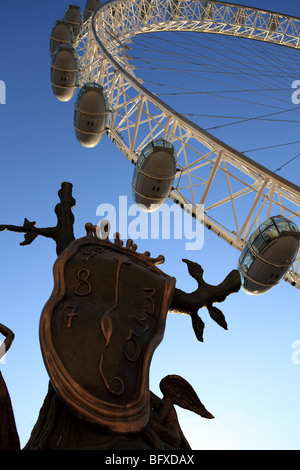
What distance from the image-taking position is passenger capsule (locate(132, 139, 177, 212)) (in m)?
8.22

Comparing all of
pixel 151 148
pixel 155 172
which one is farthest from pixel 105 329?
pixel 151 148

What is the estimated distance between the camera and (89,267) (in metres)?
3.24

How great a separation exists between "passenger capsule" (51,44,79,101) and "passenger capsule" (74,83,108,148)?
2236mm

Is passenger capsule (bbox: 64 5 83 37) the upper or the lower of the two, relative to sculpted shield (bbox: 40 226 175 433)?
upper

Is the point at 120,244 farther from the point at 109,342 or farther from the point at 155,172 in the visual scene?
the point at 155,172

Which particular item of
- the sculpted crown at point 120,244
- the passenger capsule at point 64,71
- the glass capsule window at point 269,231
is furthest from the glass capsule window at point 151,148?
the passenger capsule at point 64,71

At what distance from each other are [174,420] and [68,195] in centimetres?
207

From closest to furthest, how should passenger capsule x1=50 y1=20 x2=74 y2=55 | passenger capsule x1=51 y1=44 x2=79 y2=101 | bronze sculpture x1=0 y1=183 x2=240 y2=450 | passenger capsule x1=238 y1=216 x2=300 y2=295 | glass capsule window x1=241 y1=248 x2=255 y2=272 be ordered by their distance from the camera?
bronze sculpture x1=0 y1=183 x2=240 y2=450, passenger capsule x1=238 y1=216 x2=300 y2=295, glass capsule window x1=241 y1=248 x2=255 y2=272, passenger capsule x1=51 y1=44 x2=79 y2=101, passenger capsule x1=50 y1=20 x2=74 y2=55

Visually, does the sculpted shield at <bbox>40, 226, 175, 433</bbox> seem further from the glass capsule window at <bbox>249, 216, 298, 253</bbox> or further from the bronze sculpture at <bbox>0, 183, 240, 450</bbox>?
the glass capsule window at <bbox>249, 216, 298, 253</bbox>

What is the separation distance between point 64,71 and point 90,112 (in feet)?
9.23

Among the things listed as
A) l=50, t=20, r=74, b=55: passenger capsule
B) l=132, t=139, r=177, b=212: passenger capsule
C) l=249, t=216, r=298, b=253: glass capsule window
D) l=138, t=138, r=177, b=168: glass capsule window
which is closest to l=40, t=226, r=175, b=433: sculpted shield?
l=249, t=216, r=298, b=253: glass capsule window

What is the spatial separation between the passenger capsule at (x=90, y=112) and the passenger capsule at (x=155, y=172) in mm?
2258

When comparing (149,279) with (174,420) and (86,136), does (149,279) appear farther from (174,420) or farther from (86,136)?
(86,136)

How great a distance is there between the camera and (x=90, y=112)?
10094mm
